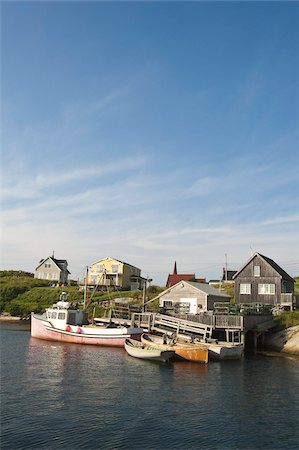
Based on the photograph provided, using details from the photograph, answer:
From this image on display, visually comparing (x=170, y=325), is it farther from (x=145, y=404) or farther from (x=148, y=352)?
(x=145, y=404)

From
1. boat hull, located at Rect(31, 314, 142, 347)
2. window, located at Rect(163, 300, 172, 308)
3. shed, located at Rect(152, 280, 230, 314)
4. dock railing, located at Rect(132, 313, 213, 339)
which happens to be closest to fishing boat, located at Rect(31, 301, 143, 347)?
boat hull, located at Rect(31, 314, 142, 347)

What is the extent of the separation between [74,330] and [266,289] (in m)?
27.1

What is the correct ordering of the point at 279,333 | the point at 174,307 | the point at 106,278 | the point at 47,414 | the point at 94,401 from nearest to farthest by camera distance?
the point at 47,414
the point at 94,401
the point at 279,333
the point at 174,307
the point at 106,278

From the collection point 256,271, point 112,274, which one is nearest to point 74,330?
point 256,271

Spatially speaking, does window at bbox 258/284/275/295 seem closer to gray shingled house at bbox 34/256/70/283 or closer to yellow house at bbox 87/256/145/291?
yellow house at bbox 87/256/145/291

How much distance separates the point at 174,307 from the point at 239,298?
10760mm

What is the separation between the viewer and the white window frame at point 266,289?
178 feet

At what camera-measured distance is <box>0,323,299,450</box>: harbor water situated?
56.7ft

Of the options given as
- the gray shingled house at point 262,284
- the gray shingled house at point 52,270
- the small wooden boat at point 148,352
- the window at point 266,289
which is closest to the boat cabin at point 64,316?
the small wooden boat at point 148,352

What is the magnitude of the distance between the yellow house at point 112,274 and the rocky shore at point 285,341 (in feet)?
145

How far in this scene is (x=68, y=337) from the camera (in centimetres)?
4734

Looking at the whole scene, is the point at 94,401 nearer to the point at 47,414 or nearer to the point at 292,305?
the point at 47,414

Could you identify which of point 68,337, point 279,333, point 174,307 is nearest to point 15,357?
point 68,337

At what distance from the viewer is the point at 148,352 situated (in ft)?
117
